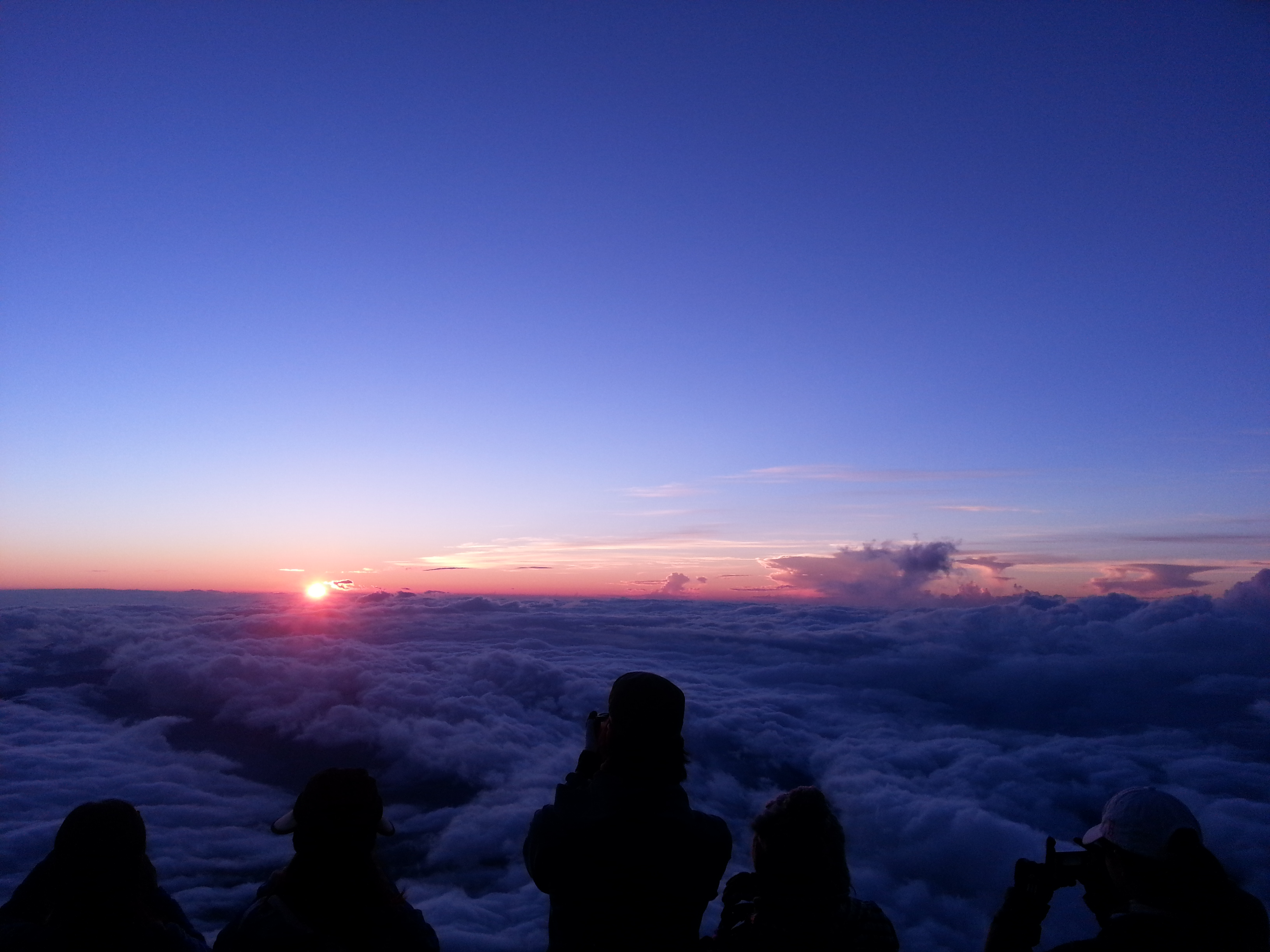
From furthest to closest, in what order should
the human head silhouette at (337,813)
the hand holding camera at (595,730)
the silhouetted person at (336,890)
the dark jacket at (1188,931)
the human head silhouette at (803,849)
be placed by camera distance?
the hand holding camera at (595,730) → the human head silhouette at (803,849) → the human head silhouette at (337,813) → the silhouetted person at (336,890) → the dark jacket at (1188,931)

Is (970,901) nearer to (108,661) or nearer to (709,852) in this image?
(709,852)

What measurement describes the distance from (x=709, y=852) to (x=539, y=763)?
4060 centimetres

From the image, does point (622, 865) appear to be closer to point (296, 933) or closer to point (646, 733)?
point (646, 733)

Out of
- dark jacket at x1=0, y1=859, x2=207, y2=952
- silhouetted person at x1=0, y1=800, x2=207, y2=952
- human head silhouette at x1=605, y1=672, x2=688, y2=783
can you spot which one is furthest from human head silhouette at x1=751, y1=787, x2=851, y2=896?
silhouetted person at x1=0, y1=800, x2=207, y2=952

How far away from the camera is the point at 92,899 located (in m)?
2.45

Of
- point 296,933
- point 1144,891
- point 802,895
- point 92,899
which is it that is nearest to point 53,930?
point 92,899

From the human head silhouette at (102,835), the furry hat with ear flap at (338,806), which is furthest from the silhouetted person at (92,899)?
the furry hat with ear flap at (338,806)

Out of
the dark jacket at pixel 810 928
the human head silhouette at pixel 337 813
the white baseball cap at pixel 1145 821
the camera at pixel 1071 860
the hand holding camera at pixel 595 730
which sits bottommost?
the dark jacket at pixel 810 928

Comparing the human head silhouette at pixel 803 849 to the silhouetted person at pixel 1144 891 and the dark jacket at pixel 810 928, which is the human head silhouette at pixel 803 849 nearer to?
the dark jacket at pixel 810 928

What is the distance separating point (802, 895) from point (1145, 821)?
123 cm

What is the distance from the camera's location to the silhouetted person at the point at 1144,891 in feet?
7.11

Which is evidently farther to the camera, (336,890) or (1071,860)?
(1071,860)

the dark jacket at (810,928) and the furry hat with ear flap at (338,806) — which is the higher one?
the furry hat with ear flap at (338,806)

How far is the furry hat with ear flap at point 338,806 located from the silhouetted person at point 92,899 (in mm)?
571
